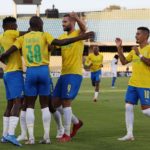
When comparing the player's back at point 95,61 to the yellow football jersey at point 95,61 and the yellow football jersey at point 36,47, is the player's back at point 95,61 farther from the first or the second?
the yellow football jersey at point 36,47

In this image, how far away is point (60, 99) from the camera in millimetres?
10820

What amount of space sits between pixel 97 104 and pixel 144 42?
940 centimetres

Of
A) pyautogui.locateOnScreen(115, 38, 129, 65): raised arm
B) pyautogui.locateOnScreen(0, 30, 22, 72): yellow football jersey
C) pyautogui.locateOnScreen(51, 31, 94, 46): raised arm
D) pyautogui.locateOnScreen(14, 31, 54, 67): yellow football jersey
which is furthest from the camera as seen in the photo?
pyautogui.locateOnScreen(115, 38, 129, 65): raised arm

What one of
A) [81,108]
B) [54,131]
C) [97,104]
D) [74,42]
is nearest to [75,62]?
[74,42]

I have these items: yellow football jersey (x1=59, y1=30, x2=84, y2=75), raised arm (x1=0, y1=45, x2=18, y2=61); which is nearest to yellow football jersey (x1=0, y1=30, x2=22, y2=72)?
raised arm (x1=0, y1=45, x2=18, y2=61)

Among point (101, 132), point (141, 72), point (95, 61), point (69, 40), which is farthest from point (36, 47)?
point (95, 61)

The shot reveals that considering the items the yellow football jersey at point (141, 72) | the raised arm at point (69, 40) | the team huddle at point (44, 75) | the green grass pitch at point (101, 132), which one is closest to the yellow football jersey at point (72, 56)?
the team huddle at point (44, 75)

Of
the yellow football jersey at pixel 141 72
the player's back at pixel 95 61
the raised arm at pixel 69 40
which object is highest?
the raised arm at pixel 69 40

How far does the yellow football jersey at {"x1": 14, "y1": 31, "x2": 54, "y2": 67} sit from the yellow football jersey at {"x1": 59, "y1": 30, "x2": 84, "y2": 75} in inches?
A: 25.9

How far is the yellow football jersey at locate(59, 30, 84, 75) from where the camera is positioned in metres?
10.6

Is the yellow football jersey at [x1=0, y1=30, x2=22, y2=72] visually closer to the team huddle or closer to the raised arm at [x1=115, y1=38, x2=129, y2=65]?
the team huddle

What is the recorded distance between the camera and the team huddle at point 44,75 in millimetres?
9977

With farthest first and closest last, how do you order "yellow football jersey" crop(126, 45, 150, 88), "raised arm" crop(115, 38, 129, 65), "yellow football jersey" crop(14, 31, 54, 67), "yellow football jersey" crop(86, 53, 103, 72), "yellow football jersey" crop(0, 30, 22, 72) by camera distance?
"yellow football jersey" crop(86, 53, 103, 72) → "raised arm" crop(115, 38, 129, 65) → "yellow football jersey" crop(126, 45, 150, 88) → "yellow football jersey" crop(0, 30, 22, 72) → "yellow football jersey" crop(14, 31, 54, 67)

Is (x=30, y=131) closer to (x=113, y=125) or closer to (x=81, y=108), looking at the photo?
(x=113, y=125)
